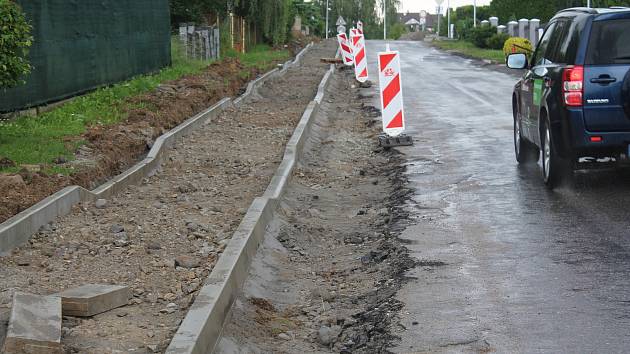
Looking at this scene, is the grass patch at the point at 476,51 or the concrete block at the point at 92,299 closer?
the concrete block at the point at 92,299

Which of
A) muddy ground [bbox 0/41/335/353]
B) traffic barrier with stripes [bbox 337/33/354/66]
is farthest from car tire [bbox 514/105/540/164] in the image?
traffic barrier with stripes [bbox 337/33/354/66]

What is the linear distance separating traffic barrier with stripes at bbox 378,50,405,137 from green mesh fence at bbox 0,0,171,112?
203 inches

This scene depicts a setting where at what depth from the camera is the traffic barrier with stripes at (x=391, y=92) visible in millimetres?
16297

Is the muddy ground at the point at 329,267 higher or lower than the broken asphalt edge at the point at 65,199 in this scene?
lower

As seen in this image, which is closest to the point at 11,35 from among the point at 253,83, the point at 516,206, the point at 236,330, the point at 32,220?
the point at 32,220

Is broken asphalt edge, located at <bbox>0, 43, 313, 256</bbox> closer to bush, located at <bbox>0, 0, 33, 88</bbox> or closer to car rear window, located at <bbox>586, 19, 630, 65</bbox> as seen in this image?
bush, located at <bbox>0, 0, 33, 88</bbox>

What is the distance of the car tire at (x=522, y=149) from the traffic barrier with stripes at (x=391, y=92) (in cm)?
269

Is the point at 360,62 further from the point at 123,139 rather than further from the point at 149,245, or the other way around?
the point at 149,245

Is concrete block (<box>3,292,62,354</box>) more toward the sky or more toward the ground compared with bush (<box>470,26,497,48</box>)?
more toward the sky

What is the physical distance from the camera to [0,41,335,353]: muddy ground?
6.41 metres

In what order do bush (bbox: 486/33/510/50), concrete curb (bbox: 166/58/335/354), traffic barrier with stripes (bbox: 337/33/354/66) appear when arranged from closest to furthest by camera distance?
concrete curb (bbox: 166/58/335/354)
traffic barrier with stripes (bbox: 337/33/354/66)
bush (bbox: 486/33/510/50)

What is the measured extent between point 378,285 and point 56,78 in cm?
1101

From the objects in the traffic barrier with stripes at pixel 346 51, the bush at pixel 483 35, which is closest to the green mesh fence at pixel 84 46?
the traffic barrier with stripes at pixel 346 51

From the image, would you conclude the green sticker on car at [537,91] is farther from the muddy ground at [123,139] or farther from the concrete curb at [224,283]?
the muddy ground at [123,139]
